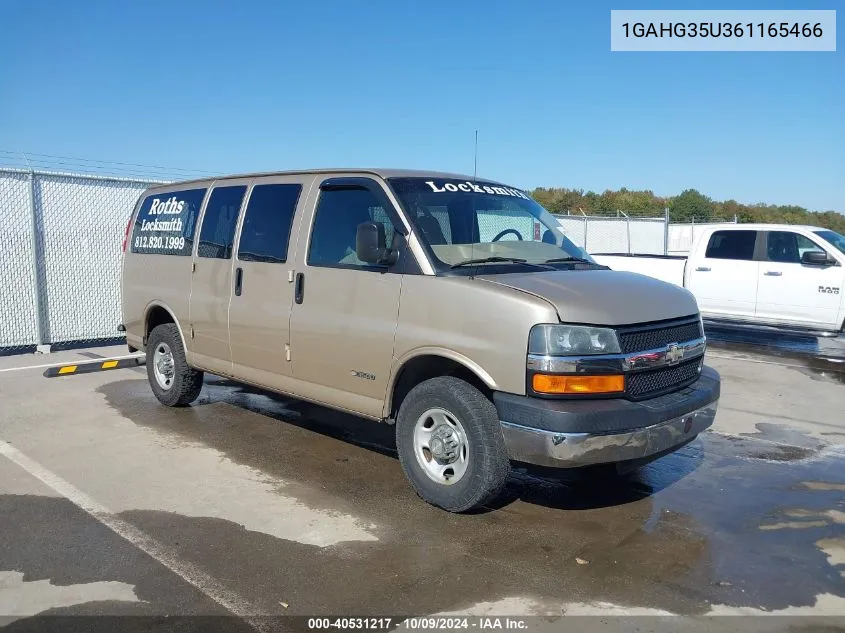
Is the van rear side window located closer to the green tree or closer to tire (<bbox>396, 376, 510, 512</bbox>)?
tire (<bbox>396, 376, 510, 512</bbox>)

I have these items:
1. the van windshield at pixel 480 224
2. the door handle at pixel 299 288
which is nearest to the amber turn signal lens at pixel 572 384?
the van windshield at pixel 480 224

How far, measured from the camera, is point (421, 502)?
480 cm

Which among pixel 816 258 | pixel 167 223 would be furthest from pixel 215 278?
pixel 816 258

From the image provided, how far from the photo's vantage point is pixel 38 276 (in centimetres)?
999

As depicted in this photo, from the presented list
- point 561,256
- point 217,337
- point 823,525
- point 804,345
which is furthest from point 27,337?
point 804,345

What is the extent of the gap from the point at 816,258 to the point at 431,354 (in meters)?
9.04

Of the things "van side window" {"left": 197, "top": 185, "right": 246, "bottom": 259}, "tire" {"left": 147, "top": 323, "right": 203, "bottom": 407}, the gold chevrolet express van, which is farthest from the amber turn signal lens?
"tire" {"left": 147, "top": 323, "right": 203, "bottom": 407}

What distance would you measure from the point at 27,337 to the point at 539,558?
28.5ft

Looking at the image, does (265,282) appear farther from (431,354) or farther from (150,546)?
(150,546)

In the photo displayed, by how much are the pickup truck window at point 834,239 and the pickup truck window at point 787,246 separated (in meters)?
0.21

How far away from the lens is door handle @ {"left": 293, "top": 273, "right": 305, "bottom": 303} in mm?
5363

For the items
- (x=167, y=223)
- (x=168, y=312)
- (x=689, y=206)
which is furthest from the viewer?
(x=689, y=206)

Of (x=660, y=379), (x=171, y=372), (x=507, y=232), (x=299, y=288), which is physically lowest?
(x=171, y=372)

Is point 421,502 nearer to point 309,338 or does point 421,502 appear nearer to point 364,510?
point 364,510
